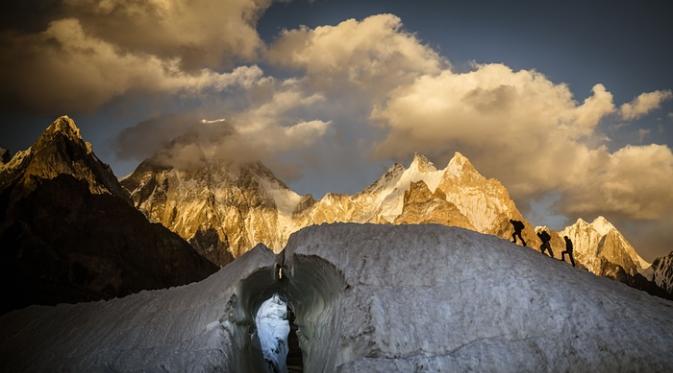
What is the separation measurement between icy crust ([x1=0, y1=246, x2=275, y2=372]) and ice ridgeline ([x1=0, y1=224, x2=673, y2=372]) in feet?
0.16

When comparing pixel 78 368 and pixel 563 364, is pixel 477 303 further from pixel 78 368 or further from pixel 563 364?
pixel 78 368

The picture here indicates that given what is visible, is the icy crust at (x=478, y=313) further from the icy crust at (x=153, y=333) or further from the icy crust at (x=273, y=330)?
the icy crust at (x=273, y=330)

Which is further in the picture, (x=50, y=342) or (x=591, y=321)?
(x=50, y=342)

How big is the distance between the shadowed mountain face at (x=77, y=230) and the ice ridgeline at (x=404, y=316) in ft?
184

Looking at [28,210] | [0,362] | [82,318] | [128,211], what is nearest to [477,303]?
[82,318]

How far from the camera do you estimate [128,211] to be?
111125 mm

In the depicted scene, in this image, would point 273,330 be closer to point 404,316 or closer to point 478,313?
point 404,316

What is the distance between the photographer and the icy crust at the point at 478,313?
35.1ft

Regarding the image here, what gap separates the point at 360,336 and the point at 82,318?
1296 cm

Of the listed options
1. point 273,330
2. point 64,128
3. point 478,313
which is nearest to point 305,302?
point 478,313

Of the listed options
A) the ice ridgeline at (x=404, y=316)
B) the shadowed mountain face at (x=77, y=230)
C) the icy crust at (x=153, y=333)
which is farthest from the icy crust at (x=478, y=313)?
the shadowed mountain face at (x=77, y=230)

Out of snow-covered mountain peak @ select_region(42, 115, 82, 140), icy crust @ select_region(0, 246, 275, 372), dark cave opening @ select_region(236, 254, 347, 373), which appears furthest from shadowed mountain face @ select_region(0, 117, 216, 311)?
dark cave opening @ select_region(236, 254, 347, 373)

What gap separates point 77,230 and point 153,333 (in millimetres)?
91407

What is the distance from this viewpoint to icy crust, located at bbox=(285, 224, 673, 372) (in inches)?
421
